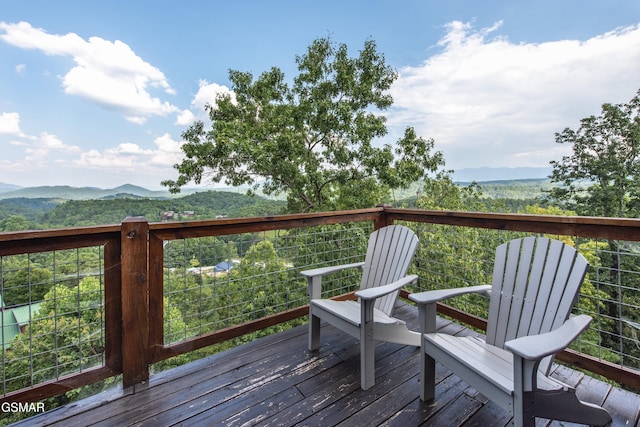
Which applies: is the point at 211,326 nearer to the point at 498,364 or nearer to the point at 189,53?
the point at 498,364

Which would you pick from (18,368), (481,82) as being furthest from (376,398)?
(481,82)

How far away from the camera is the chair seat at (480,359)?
47.4 inches

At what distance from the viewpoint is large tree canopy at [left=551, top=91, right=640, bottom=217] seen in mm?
9328

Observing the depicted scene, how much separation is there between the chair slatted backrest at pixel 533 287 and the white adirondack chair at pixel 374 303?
48cm

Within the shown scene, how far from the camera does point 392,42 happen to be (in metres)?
7.37

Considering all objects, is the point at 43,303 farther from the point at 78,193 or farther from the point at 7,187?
the point at 7,187

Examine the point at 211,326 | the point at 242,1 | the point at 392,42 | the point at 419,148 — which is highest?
the point at 242,1

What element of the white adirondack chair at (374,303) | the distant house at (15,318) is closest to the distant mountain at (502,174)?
the white adirondack chair at (374,303)

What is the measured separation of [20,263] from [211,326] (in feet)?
3.93

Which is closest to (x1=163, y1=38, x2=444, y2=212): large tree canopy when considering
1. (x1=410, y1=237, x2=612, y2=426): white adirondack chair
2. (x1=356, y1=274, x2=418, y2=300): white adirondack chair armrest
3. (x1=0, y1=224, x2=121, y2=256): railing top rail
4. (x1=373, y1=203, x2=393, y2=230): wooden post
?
(x1=373, y1=203, x2=393, y2=230): wooden post

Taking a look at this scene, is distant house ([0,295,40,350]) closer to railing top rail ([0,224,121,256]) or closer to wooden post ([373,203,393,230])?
railing top rail ([0,224,121,256])

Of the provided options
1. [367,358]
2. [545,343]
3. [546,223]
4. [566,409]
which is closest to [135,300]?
[367,358]

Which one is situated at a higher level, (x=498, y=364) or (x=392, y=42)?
(x=392, y=42)

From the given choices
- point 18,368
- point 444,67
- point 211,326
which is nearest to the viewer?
point 211,326
